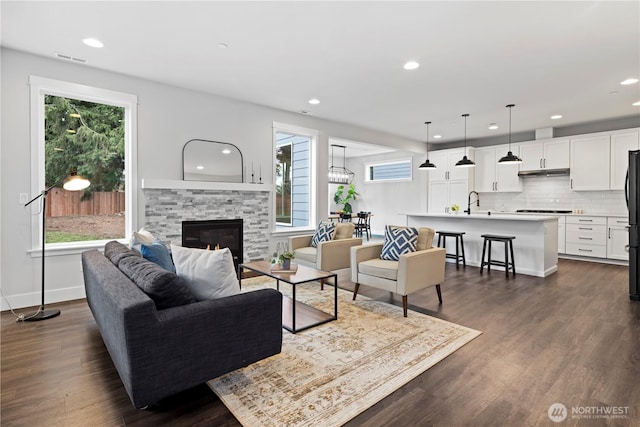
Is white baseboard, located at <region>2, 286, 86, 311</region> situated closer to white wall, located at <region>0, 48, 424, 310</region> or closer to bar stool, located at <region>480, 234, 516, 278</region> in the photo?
white wall, located at <region>0, 48, 424, 310</region>

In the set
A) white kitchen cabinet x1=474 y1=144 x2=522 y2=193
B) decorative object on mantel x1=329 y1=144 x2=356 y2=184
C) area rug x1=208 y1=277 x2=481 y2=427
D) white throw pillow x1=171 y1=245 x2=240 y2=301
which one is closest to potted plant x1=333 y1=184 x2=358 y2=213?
decorative object on mantel x1=329 y1=144 x2=356 y2=184

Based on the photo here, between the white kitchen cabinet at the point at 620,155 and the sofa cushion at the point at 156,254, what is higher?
the white kitchen cabinet at the point at 620,155

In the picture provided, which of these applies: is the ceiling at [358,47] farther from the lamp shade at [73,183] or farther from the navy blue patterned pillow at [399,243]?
the navy blue patterned pillow at [399,243]

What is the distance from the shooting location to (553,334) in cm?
307

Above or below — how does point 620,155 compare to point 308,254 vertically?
above

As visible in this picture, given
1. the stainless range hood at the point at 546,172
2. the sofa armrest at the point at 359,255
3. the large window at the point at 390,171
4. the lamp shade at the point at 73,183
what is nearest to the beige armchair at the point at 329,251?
the sofa armrest at the point at 359,255

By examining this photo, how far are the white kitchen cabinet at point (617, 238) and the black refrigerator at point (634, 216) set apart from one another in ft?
8.95

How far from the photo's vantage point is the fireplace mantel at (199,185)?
14.7ft

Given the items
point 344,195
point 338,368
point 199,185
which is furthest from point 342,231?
point 344,195

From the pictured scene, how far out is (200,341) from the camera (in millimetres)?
1936

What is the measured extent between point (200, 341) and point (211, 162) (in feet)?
12.0

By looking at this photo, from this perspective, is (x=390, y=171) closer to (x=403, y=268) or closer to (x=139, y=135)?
(x=403, y=268)

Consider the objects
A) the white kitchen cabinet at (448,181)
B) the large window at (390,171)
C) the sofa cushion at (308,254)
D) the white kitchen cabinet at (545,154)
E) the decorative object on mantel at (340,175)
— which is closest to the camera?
the sofa cushion at (308,254)

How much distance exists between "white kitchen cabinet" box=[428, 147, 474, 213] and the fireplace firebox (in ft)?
18.3
